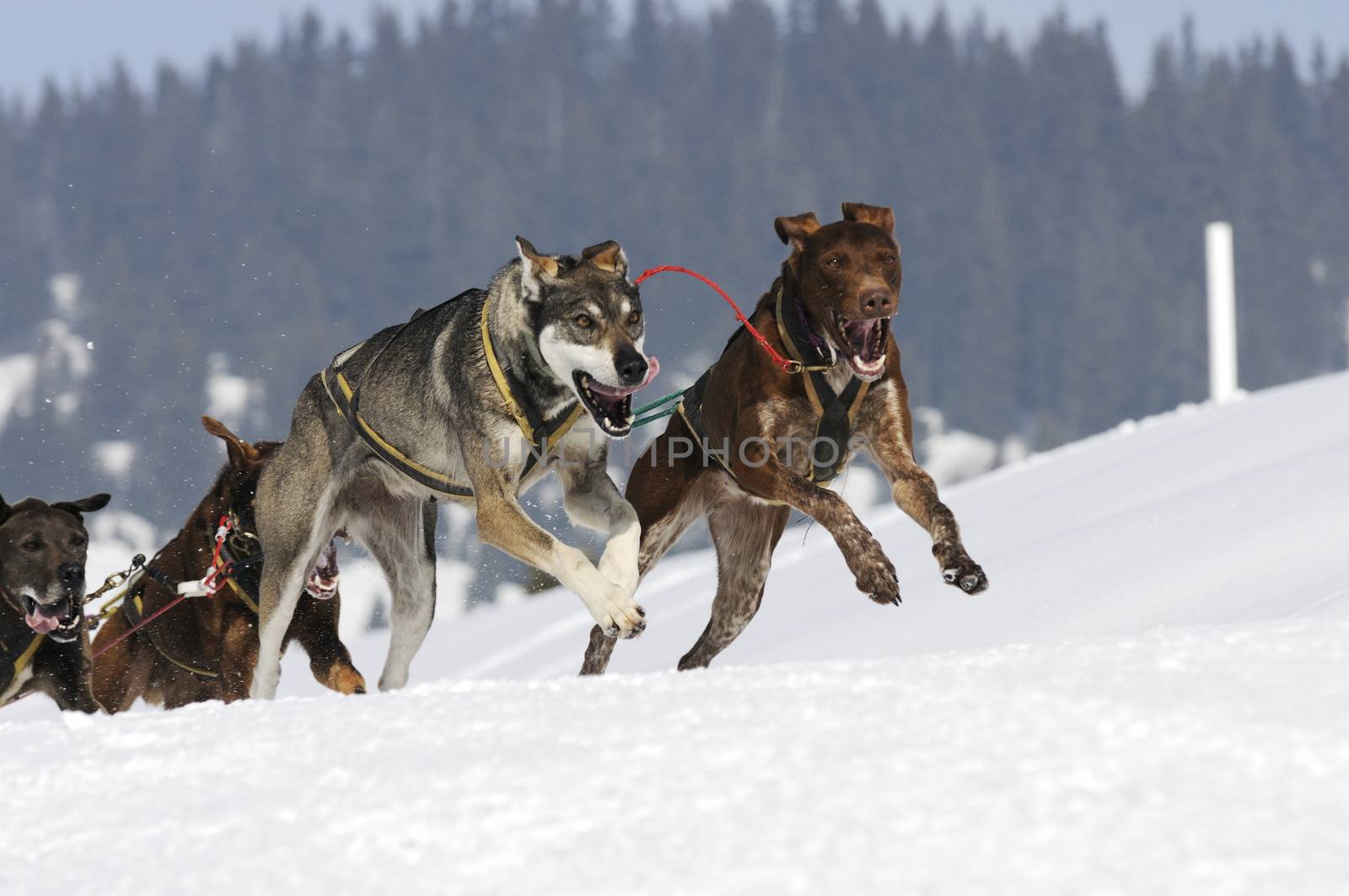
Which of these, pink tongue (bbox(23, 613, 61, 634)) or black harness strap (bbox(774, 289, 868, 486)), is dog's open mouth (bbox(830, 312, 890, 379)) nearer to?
black harness strap (bbox(774, 289, 868, 486))

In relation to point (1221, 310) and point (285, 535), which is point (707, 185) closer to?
point (1221, 310)

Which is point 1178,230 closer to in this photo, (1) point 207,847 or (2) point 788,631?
(2) point 788,631

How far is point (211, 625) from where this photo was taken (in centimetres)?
550

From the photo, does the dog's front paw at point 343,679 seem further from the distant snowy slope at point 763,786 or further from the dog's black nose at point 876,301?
the dog's black nose at point 876,301

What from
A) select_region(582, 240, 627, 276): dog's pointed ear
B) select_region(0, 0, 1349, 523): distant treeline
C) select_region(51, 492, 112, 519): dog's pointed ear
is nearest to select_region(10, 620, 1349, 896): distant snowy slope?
select_region(582, 240, 627, 276): dog's pointed ear

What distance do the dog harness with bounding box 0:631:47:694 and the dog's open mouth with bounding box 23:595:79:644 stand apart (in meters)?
0.05

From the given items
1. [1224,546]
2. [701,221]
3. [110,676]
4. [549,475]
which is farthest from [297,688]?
[701,221]

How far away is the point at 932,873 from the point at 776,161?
4852 inches

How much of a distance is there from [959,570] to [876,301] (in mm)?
638

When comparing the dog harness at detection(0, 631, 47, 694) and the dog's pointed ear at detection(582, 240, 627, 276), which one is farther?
the dog harness at detection(0, 631, 47, 694)

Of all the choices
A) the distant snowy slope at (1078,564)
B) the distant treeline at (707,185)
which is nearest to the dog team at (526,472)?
the distant snowy slope at (1078,564)

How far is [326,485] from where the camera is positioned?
15.9ft

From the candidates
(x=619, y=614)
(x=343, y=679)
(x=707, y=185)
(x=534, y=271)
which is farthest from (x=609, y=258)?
(x=707, y=185)

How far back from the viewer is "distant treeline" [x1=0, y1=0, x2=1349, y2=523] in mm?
106875
